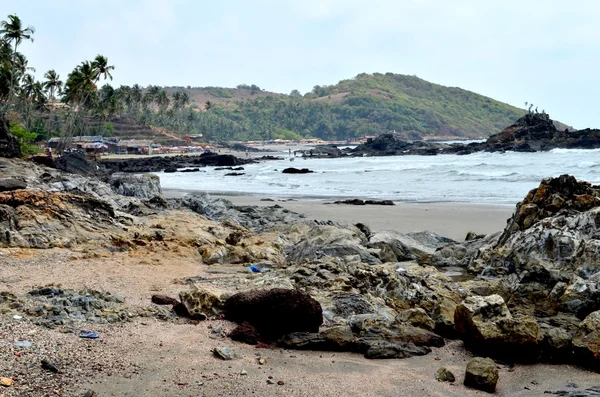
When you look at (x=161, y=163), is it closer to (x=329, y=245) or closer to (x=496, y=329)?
(x=329, y=245)

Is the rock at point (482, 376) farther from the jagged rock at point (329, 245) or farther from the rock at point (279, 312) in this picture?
the jagged rock at point (329, 245)

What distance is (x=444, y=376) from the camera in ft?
17.5

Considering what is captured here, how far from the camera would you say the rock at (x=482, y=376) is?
5090mm

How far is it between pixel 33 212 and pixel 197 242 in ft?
9.79

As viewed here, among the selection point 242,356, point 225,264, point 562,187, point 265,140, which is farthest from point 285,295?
point 265,140

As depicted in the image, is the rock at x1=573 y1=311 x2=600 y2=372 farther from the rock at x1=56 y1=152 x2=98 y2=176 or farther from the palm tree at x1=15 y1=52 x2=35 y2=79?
the palm tree at x1=15 y1=52 x2=35 y2=79

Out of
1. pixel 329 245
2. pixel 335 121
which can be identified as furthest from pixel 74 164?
pixel 335 121

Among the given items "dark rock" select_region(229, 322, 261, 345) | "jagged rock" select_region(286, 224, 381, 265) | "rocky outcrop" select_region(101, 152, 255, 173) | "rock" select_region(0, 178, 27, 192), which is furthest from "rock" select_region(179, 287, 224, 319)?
"rocky outcrop" select_region(101, 152, 255, 173)

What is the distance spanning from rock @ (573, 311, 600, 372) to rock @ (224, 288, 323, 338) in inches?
100

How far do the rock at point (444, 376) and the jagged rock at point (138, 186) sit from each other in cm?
1723

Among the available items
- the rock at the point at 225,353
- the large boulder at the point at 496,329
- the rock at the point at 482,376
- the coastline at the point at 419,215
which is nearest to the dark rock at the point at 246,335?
the rock at the point at 225,353

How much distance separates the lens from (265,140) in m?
152

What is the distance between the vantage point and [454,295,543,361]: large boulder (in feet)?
19.1

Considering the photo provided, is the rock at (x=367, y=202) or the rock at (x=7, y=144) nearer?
the rock at (x=7, y=144)
